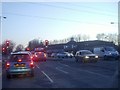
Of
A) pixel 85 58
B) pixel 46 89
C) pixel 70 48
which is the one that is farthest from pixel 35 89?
pixel 70 48

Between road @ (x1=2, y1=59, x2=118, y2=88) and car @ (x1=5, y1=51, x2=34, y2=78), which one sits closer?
road @ (x1=2, y1=59, x2=118, y2=88)

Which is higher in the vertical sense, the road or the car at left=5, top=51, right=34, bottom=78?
the car at left=5, top=51, right=34, bottom=78

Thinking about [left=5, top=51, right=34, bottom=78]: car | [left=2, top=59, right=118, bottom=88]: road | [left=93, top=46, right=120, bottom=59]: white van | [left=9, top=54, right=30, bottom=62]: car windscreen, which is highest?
[left=93, top=46, right=120, bottom=59]: white van

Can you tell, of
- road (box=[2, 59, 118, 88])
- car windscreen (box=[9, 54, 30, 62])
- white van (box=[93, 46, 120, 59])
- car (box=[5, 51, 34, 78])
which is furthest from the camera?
white van (box=[93, 46, 120, 59])

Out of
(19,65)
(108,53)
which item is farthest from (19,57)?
(108,53)

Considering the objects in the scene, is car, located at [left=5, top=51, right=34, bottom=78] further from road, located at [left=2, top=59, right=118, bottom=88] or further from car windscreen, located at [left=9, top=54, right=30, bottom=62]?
road, located at [left=2, top=59, right=118, bottom=88]

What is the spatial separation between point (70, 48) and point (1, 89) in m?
132

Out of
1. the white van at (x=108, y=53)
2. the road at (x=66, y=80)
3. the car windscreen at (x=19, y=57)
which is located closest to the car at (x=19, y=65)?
the car windscreen at (x=19, y=57)

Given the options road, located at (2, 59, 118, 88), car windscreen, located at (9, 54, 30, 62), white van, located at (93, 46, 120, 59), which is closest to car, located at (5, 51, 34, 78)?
car windscreen, located at (9, 54, 30, 62)

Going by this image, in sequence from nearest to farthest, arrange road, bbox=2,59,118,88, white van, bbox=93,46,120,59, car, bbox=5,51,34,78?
road, bbox=2,59,118,88, car, bbox=5,51,34,78, white van, bbox=93,46,120,59

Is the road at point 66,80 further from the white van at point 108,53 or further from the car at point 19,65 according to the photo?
the white van at point 108,53

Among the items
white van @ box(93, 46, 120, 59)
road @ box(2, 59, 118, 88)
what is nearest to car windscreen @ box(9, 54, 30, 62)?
road @ box(2, 59, 118, 88)

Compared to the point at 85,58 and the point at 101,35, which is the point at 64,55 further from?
the point at 101,35

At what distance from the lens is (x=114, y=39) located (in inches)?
6201
